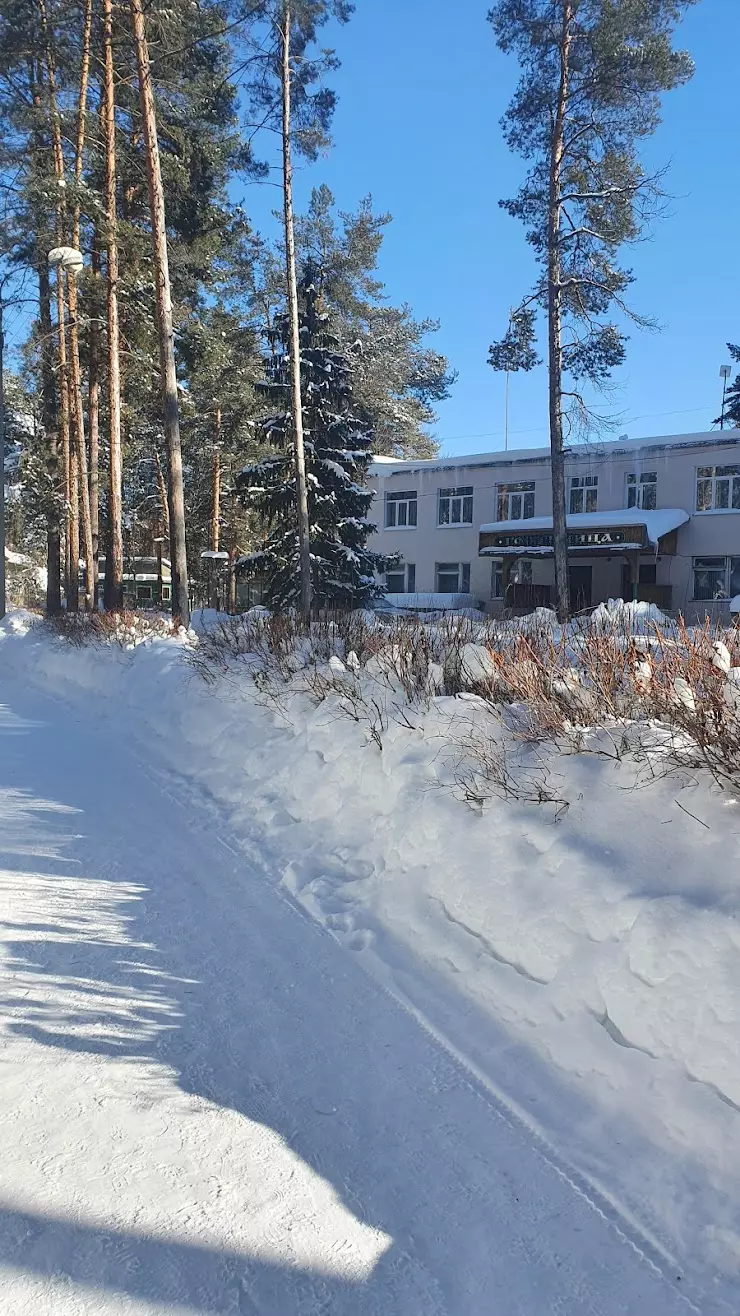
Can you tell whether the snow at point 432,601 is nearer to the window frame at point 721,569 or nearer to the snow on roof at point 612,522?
the snow on roof at point 612,522

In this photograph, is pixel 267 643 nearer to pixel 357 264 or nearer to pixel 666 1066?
pixel 666 1066

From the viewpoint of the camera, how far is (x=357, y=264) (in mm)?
32750

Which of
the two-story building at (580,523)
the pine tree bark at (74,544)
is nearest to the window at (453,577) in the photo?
the two-story building at (580,523)

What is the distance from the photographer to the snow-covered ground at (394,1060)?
2125 mm

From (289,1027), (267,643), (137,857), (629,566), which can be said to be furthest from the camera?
(629,566)

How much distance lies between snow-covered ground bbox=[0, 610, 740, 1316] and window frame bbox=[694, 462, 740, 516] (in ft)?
74.2

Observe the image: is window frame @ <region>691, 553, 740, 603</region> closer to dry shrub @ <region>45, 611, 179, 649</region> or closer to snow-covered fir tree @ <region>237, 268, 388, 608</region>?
snow-covered fir tree @ <region>237, 268, 388, 608</region>

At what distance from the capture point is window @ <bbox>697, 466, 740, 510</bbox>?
79.5ft

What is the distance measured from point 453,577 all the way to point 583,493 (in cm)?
612

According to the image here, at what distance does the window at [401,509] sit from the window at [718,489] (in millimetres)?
11129

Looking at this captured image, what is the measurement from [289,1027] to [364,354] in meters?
33.8

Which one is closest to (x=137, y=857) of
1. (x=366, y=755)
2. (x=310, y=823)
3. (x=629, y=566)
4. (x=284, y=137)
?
(x=310, y=823)

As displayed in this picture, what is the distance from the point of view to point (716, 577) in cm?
2480

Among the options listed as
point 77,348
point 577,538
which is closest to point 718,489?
point 577,538
